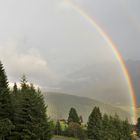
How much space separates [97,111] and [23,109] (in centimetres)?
5111

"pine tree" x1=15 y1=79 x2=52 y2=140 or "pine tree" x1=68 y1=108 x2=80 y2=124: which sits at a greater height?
"pine tree" x1=68 y1=108 x2=80 y2=124

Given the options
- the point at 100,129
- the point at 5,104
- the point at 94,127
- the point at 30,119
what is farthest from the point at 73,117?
the point at 5,104

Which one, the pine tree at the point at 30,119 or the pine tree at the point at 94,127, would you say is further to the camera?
the pine tree at the point at 94,127

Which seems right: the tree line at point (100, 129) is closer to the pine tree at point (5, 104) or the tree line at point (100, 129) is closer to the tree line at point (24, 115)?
the tree line at point (24, 115)

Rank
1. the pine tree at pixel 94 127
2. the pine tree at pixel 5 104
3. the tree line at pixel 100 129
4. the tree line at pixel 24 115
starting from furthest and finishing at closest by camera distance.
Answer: the pine tree at pixel 94 127 < the tree line at pixel 100 129 < the tree line at pixel 24 115 < the pine tree at pixel 5 104

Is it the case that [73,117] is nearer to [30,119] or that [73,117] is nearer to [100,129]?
[100,129]

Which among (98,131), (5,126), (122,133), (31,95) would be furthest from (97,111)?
(5,126)

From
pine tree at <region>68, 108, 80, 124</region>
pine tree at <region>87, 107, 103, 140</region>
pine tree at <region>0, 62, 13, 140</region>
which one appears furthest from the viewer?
pine tree at <region>68, 108, 80, 124</region>

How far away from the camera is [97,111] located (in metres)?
95.8

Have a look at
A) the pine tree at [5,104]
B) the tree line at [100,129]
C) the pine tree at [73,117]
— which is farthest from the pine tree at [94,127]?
the pine tree at [5,104]

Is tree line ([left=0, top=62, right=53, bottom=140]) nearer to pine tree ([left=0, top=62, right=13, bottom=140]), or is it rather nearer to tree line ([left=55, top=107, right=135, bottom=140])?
pine tree ([left=0, top=62, right=13, bottom=140])

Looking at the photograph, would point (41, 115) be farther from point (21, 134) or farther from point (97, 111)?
point (97, 111)

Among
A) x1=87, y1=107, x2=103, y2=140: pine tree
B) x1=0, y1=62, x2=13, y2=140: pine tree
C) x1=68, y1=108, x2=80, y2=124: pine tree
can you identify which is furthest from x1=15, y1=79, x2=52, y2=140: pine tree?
x1=68, y1=108, x2=80, y2=124: pine tree

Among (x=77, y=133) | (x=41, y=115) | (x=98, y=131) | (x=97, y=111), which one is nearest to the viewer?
(x=41, y=115)
